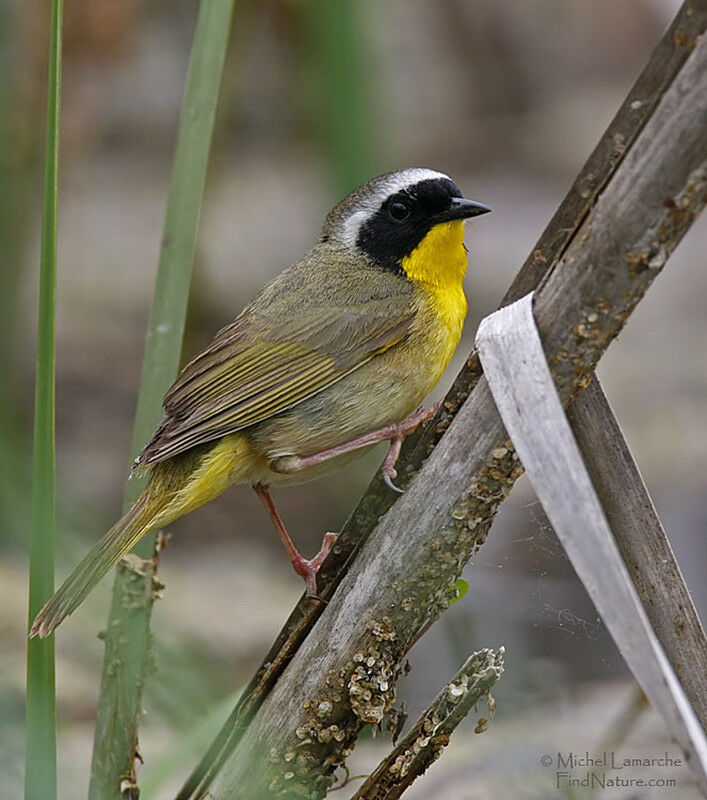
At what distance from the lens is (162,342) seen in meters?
2.40

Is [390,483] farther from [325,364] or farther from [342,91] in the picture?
[325,364]

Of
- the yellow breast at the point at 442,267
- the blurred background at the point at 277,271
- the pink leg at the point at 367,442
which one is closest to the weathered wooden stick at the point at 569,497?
the blurred background at the point at 277,271

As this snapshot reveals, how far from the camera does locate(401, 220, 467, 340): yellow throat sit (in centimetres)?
335

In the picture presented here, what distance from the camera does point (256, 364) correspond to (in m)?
3.21

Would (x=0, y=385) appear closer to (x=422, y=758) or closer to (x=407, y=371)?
(x=407, y=371)

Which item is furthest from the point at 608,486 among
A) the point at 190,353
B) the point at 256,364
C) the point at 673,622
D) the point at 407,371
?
the point at 190,353

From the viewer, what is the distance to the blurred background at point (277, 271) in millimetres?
2678

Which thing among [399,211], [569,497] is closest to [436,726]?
[569,497]

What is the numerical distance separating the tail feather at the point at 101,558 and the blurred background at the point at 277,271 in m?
0.15

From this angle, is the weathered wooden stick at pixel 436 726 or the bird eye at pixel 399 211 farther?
the bird eye at pixel 399 211

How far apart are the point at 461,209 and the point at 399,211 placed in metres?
0.17

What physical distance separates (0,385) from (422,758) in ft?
4.07

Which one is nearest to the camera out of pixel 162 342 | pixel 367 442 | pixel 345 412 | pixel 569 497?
pixel 569 497

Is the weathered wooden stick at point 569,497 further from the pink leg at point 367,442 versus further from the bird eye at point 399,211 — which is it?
the bird eye at point 399,211
